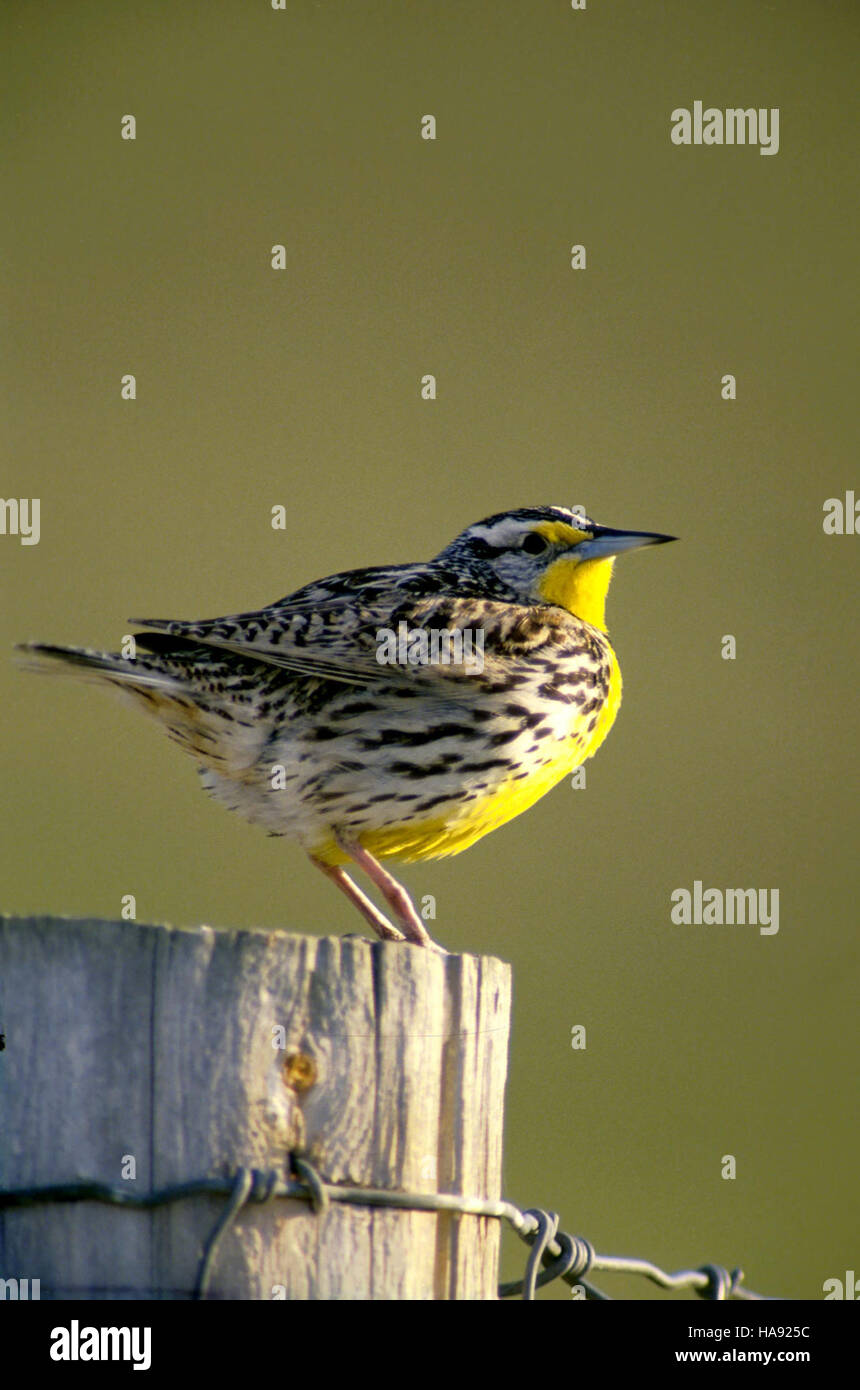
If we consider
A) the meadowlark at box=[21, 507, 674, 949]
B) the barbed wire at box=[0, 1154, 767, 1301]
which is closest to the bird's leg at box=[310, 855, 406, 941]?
the meadowlark at box=[21, 507, 674, 949]

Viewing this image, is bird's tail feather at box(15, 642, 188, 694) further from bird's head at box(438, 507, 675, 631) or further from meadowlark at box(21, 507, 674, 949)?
bird's head at box(438, 507, 675, 631)

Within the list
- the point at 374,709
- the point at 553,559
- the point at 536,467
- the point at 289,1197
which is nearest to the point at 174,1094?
the point at 289,1197

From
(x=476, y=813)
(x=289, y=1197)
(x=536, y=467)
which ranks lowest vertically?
(x=289, y=1197)

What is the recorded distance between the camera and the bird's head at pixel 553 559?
3889mm

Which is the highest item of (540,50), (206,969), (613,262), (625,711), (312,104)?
(540,50)

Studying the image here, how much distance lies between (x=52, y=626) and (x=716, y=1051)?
2554 millimetres

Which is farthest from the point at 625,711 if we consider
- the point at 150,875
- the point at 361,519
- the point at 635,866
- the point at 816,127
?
the point at 816,127

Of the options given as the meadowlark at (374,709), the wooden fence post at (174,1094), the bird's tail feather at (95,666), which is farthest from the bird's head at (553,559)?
the wooden fence post at (174,1094)

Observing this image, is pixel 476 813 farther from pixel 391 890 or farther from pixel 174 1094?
pixel 174 1094

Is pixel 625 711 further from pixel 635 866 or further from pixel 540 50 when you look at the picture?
pixel 540 50

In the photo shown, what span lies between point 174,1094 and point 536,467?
17.1ft

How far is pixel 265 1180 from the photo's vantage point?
2059 mm

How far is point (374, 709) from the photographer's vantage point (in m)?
3.40

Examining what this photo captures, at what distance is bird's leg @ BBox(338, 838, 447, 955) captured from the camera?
3.46m
